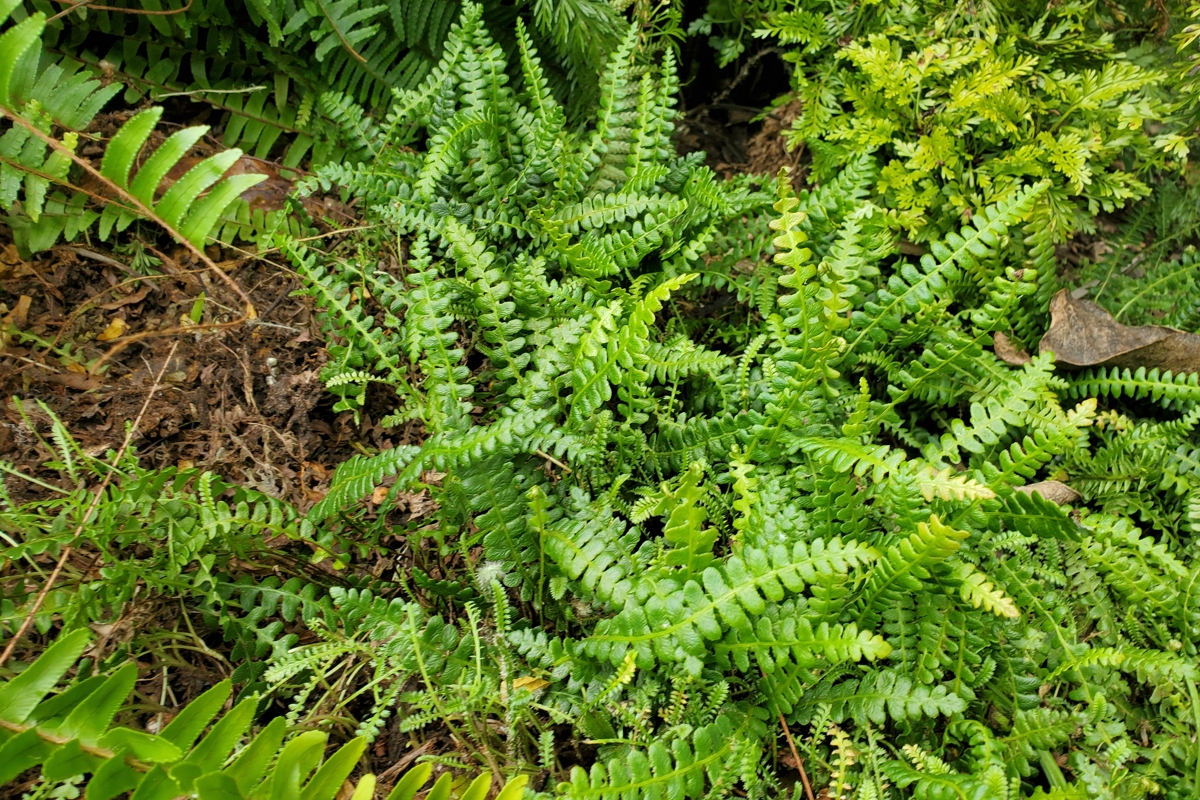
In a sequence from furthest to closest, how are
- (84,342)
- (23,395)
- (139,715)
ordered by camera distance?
(84,342)
(23,395)
(139,715)

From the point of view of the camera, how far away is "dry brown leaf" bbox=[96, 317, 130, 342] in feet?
6.95

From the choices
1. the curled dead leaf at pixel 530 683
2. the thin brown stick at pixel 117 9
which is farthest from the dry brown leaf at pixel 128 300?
the curled dead leaf at pixel 530 683

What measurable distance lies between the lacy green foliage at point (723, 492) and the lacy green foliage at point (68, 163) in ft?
1.34

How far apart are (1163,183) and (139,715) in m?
3.60

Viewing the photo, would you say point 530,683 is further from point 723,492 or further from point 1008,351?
point 1008,351

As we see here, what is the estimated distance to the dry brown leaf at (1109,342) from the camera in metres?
2.27

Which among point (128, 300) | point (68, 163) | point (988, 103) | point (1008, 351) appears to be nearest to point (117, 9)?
point (68, 163)

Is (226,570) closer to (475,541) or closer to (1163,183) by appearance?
(475,541)

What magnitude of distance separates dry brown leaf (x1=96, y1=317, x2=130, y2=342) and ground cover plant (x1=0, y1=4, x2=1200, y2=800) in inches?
6.5

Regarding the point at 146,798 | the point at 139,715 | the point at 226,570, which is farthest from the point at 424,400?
the point at 146,798

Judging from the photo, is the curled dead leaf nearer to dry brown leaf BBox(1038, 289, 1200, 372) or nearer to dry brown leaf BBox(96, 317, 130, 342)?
dry brown leaf BBox(96, 317, 130, 342)

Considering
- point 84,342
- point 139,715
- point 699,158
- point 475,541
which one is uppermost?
point 699,158

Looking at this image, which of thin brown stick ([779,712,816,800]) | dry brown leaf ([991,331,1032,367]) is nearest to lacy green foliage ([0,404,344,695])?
thin brown stick ([779,712,816,800])

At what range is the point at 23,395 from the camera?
1.96 metres
